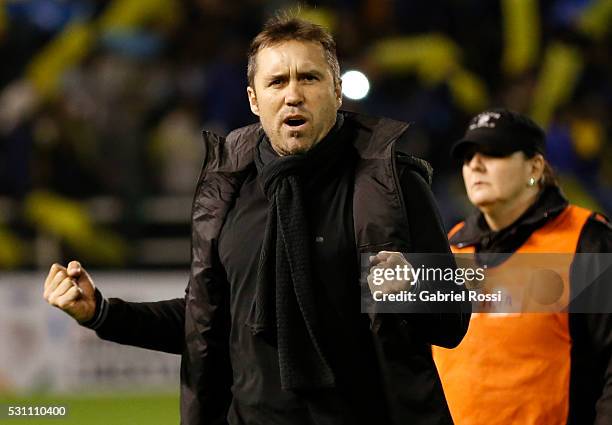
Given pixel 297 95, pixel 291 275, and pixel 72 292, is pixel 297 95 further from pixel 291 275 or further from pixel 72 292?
pixel 72 292

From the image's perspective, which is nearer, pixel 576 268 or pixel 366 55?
pixel 576 268

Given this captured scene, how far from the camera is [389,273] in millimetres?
2268

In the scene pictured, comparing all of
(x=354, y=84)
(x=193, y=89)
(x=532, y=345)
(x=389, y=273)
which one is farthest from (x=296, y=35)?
(x=193, y=89)

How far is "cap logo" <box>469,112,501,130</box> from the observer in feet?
12.3

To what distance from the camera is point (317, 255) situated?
2.51 meters

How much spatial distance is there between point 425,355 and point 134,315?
74 centimetres

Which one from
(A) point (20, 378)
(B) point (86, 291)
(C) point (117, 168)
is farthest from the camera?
(C) point (117, 168)

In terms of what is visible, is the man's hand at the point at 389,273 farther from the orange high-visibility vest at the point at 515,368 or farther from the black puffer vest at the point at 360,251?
the orange high-visibility vest at the point at 515,368

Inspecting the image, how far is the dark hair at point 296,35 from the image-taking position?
8.46 feet

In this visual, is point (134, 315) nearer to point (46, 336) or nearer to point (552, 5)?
point (46, 336)

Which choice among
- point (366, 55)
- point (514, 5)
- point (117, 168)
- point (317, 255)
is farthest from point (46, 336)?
point (317, 255)

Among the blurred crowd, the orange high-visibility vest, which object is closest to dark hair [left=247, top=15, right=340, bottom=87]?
the orange high-visibility vest

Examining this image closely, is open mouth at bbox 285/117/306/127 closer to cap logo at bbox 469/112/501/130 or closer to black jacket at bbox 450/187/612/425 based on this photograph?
black jacket at bbox 450/187/612/425

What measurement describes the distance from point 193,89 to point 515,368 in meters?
6.72
